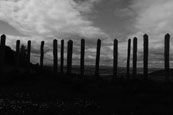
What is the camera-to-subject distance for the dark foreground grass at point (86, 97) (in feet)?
29.7

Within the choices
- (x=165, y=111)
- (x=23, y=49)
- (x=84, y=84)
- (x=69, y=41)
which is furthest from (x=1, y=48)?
(x=165, y=111)

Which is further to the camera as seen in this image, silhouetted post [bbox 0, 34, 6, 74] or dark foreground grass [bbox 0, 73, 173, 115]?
silhouetted post [bbox 0, 34, 6, 74]

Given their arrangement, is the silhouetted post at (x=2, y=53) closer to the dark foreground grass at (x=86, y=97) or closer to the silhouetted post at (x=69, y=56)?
the dark foreground grass at (x=86, y=97)

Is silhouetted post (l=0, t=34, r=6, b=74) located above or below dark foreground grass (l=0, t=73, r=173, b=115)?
above

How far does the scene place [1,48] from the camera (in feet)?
70.0

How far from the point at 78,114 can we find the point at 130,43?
11.1m

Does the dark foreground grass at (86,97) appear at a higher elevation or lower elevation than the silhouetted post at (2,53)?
lower

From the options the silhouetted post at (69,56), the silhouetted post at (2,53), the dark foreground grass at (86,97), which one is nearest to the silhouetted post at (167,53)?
the dark foreground grass at (86,97)

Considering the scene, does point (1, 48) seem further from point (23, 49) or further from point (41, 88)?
point (41, 88)

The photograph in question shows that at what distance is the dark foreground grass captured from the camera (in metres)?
9.04

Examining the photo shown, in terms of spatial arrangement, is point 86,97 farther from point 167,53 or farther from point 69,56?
point 69,56

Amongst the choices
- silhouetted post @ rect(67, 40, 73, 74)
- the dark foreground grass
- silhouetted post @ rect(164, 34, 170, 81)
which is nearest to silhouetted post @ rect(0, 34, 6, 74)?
the dark foreground grass

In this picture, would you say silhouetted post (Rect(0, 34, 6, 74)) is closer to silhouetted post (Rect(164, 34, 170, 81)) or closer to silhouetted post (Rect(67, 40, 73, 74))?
silhouetted post (Rect(67, 40, 73, 74))

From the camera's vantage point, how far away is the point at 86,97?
41.0 feet
